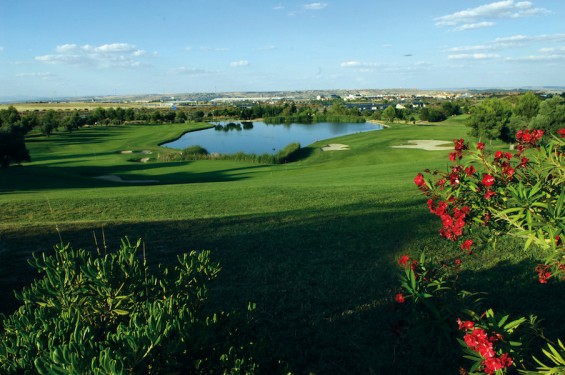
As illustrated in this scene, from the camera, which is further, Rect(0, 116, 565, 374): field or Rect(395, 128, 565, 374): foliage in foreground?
Rect(0, 116, 565, 374): field

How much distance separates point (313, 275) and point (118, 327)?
493 centimetres

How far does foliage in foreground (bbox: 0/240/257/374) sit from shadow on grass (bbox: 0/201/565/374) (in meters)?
0.48

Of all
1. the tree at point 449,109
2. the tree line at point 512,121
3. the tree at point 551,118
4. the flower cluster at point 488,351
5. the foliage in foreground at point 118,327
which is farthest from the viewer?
the tree at point 449,109

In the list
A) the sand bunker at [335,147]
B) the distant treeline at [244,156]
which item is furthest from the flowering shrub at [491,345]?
the sand bunker at [335,147]

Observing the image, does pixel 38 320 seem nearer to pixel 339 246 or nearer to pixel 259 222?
pixel 339 246

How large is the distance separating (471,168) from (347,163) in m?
38.1

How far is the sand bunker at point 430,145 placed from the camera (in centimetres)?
4619

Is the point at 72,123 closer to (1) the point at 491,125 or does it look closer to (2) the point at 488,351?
(1) the point at 491,125

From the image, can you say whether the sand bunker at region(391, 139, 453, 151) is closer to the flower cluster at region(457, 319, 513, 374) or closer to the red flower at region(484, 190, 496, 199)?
the red flower at region(484, 190, 496, 199)

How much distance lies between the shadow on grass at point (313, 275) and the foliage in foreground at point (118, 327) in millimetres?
479

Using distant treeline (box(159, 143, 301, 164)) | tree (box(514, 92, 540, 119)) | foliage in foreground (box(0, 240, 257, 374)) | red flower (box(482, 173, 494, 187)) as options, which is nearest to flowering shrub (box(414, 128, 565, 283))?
red flower (box(482, 173, 494, 187))

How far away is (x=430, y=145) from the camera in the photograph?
4975 centimetres

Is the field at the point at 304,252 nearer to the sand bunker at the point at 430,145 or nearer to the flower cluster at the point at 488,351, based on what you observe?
the flower cluster at the point at 488,351

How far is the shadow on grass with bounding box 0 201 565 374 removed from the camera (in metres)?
5.00
